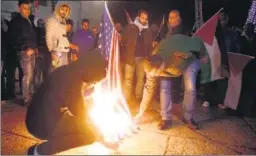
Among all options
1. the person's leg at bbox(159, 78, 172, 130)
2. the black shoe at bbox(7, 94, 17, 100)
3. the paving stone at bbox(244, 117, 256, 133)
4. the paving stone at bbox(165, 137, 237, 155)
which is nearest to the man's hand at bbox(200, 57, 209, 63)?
the person's leg at bbox(159, 78, 172, 130)

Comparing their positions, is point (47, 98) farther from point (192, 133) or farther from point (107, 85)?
→ point (192, 133)

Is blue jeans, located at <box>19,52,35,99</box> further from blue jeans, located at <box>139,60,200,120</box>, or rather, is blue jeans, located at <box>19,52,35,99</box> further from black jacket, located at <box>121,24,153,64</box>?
blue jeans, located at <box>139,60,200,120</box>

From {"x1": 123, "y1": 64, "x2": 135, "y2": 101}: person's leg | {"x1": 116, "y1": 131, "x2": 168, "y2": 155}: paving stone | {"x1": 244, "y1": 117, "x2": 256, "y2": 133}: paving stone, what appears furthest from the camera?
{"x1": 123, "y1": 64, "x2": 135, "y2": 101}: person's leg

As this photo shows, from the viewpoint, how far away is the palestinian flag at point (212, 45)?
634 centimetres

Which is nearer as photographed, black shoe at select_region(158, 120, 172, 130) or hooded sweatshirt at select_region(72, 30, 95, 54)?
black shoe at select_region(158, 120, 172, 130)

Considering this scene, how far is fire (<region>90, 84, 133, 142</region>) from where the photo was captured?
4660mm

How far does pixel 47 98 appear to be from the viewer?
3.70 metres

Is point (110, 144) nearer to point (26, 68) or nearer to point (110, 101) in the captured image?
point (110, 101)

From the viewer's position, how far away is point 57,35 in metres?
6.83

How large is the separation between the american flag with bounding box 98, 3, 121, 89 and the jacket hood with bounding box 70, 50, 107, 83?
5.86ft

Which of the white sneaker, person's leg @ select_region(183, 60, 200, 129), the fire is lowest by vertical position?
the white sneaker

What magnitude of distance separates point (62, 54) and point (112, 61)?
5.51ft

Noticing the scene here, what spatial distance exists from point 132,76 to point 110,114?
2767 mm

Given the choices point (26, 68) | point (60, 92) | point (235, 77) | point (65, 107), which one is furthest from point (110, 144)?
point (235, 77)
